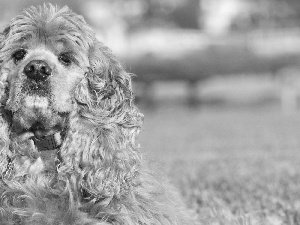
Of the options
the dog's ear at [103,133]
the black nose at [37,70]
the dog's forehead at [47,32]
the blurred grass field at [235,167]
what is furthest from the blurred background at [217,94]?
the black nose at [37,70]

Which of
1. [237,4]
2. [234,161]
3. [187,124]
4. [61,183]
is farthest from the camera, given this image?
[237,4]

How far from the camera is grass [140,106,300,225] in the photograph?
5.25 meters

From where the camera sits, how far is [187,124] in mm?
19891

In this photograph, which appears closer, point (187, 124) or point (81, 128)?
point (81, 128)

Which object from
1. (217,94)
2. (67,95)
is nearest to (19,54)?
(67,95)

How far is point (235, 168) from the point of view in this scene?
8266 millimetres

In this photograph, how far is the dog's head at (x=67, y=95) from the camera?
12.7 ft

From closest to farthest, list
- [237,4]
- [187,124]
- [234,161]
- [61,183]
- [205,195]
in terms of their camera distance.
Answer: [61,183] < [205,195] < [234,161] < [187,124] < [237,4]

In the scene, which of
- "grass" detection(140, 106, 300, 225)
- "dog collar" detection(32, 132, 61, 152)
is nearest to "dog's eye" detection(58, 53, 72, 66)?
"dog collar" detection(32, 132, 61, 152)

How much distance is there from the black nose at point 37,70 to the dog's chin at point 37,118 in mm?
127

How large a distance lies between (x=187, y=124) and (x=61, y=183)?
16.1 m

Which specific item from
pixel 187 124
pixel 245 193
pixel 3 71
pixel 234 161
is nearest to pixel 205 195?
pixel 245 193

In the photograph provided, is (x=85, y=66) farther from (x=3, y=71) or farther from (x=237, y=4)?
(x=237, y=4)

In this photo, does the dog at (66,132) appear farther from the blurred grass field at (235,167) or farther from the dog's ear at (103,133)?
the blurred grass field at (235,167)
